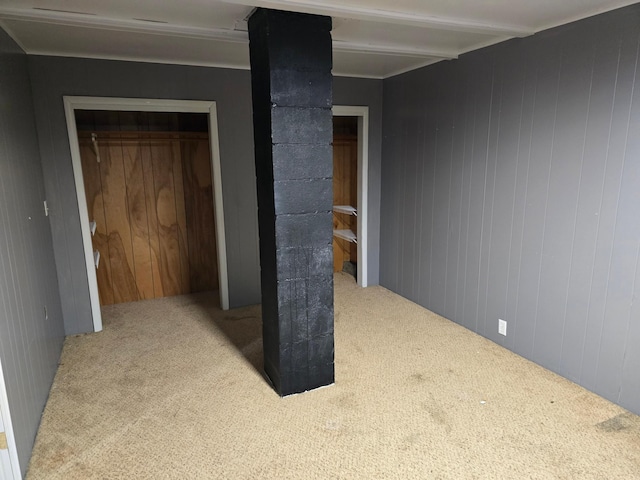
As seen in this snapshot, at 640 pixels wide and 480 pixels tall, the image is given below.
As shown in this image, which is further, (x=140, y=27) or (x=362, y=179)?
(x=362, y=179)

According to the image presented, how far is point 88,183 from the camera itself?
385 centimetres

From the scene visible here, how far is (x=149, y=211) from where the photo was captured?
411 centimetres

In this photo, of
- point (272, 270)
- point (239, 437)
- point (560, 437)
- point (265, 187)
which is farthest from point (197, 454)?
point (560, 437)

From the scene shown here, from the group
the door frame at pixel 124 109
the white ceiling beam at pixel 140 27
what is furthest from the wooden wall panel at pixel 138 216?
the white ceiling beam at pixel 140 27

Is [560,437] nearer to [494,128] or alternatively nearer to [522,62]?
[494,128]

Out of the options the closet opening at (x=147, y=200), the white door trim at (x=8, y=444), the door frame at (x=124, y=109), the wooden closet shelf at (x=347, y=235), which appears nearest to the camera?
the white door trim at (x=8, y=444)

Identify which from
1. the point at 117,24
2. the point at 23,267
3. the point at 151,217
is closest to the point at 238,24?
the point at 117,24

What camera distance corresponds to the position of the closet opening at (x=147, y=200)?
3863 millimetres

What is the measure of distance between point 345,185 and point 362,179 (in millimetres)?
777

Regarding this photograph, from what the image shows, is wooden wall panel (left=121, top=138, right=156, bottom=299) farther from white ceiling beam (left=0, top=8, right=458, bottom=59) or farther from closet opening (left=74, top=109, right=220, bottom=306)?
white ceiling beam (left=0, top=8, right=458, bottom=59)

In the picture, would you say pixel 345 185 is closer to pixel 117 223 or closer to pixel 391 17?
pixel 117 223

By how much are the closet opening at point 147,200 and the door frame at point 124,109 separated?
230 mm

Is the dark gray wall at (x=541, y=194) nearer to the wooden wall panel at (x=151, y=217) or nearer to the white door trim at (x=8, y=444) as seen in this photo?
the wooden wall panel at (x=151, y=217)

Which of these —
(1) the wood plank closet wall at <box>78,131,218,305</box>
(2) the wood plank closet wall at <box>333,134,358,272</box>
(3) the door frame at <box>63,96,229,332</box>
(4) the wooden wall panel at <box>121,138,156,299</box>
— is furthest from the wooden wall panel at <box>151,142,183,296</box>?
(2) the wood plank closet wall at <box>333,134,358,272</box>
